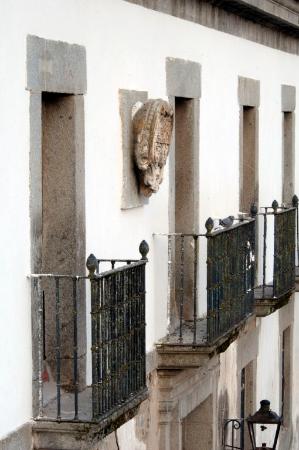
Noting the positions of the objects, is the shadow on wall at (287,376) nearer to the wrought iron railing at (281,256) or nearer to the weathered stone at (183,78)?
the wrought iron railing at (281,256)

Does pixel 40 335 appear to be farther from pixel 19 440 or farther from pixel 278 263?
pixel 278 263

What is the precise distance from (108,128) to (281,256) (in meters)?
5.16

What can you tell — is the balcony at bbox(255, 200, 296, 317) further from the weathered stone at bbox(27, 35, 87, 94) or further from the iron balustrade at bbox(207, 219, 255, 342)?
the weathered stone at bbox(27, 35, 87, 94)

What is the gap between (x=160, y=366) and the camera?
496 inches

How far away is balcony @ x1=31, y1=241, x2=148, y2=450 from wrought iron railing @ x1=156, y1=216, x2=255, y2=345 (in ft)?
5.27

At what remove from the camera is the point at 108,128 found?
11.1 m

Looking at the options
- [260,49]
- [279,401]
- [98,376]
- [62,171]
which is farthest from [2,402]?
[279,401]

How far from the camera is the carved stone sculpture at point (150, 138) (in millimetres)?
11547

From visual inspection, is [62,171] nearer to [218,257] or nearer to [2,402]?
[2,402]

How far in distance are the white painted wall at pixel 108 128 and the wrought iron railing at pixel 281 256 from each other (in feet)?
1.47

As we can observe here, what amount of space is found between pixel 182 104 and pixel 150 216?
1.58 metres

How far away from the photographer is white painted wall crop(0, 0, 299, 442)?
918cm

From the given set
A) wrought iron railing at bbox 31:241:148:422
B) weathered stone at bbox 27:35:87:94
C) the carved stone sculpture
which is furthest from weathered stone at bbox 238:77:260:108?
weathered stone at bbox 27:35:87:94

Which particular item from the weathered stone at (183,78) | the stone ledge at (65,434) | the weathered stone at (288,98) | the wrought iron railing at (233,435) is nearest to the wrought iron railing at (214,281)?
the weathered stone at (183,78)
